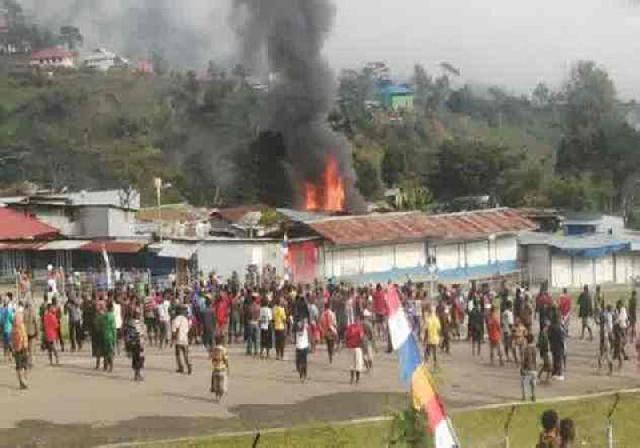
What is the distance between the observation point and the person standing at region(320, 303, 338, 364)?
2217cm

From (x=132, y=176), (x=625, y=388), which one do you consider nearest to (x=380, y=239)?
(x=625, y=388)

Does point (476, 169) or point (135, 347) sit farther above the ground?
point (476, 169)

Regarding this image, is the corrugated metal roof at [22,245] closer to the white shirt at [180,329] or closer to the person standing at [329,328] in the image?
the person standing at [329,328]

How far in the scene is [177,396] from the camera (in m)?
19.0

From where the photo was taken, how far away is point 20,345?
1886cm

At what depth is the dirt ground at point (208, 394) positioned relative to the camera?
17031mm

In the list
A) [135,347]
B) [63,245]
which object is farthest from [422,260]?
[135,347]

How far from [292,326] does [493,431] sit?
7.34 m

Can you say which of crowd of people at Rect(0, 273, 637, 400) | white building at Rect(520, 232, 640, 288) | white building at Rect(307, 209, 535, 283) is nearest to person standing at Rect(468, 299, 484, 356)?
crowd of people at Rect(0, 273, 637, 400)

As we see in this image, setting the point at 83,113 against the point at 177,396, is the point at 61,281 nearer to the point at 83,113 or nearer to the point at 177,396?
the point at 177,396

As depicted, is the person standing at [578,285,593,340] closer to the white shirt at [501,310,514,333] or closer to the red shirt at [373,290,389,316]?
the white shirt at [501,310,514,333]

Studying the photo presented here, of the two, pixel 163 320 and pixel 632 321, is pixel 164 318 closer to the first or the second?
pixel 163 320

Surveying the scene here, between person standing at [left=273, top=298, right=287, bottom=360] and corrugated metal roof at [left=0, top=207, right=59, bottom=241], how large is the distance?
69.1 ft

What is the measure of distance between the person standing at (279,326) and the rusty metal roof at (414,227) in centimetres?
1562
